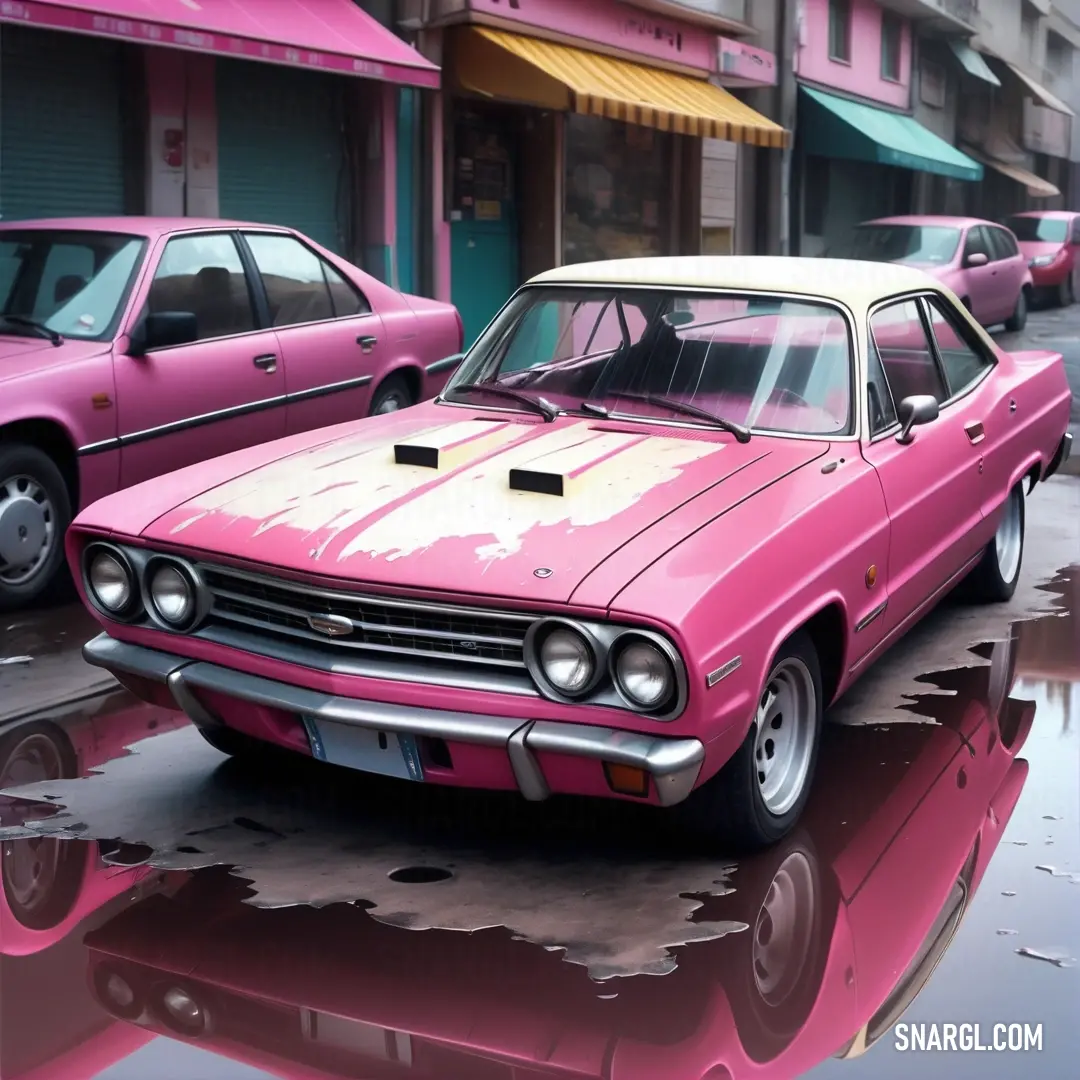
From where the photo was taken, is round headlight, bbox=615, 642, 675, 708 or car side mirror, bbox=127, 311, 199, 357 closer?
round headlight, bbox=615, 642, 675, 708

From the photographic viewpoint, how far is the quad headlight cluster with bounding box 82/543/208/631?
3.88 meters

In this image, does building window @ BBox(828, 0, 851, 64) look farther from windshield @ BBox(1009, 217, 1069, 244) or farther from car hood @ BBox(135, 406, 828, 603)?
car hood @ BBox(135, 406, 828, 603)

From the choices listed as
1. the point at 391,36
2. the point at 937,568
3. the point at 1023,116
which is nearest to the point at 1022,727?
the point at 937,568

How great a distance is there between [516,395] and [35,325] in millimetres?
2788

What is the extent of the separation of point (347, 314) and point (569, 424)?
3.62 m

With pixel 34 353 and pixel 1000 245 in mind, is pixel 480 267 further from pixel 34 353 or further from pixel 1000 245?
pixel 34 353

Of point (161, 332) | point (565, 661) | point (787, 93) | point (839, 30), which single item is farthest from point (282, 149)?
point (839, 30)

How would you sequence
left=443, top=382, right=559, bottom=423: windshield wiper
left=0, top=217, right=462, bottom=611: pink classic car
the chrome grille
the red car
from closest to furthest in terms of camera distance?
1. the chrome grille
2. left=443, top=382, right=559, bottom=423: windshield wiper
3. left=0, top=217, right=462, bottom=611: pink classic car
4. the red car

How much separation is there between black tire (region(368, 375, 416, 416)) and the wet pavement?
11.7ft

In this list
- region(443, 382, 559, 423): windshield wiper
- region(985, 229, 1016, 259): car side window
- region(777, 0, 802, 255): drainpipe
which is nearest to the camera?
region(443, 382, 559, 423): windshield wiper

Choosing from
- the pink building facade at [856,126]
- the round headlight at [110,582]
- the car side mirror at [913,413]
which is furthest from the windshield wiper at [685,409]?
the pink building facade at [856,126]

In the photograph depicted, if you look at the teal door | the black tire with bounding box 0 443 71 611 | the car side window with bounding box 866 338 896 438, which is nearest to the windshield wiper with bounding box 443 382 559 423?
the car side window with bounding box 866 338 896 438

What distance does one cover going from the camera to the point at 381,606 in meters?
3.56

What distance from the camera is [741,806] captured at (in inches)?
144
